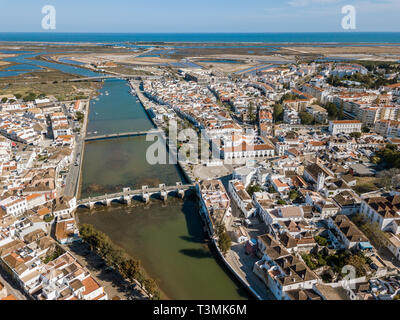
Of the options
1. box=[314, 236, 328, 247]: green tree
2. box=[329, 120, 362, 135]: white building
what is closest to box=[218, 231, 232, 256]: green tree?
box=[314, 236, 328, 247]: green tree

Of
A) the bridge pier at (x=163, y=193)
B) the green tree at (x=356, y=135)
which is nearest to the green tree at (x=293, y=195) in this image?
the bridge pier at (x=163, y=193)

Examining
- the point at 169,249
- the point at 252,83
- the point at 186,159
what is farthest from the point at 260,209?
the point at 252,83

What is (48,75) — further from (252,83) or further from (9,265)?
(9,265)

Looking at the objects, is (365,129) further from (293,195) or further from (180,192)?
(180,192)

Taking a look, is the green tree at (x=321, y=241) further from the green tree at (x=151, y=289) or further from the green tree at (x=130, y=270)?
the green tree at (x=130, y=270)

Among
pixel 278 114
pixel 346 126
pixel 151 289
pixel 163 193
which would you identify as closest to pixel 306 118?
pixel 278 114
